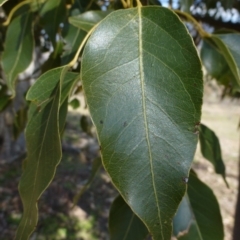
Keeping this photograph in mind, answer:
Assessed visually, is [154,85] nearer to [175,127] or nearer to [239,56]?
[175,127]

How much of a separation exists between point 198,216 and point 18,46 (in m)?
0.55

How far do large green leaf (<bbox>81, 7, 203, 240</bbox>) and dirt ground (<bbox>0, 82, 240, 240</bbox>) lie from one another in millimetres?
2084

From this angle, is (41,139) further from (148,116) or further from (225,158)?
(225,158)

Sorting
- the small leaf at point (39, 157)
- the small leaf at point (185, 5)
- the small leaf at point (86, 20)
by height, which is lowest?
the small leaf at point (39, 157)

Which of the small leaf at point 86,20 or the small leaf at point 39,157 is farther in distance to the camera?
the small leaf at point 86,20

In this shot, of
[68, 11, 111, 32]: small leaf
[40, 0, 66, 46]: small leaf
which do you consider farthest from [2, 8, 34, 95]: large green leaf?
[68, 11, 111, 32]: small leaf

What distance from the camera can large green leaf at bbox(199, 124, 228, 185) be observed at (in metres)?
0.98

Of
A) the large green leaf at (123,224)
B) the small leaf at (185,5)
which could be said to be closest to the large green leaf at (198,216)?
the large green leaf at (123,224)

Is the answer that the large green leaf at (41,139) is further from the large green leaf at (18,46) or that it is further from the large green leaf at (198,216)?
the large green leaf at (198,216)

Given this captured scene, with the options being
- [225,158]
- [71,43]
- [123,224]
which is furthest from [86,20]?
[225,158]

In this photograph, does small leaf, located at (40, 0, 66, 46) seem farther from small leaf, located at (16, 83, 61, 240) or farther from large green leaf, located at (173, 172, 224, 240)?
large green leaf, located at (173, 172, 224, 240)

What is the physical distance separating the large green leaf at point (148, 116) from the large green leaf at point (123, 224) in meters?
0.41

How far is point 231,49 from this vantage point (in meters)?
0.72

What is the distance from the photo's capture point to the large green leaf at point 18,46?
0.88m
